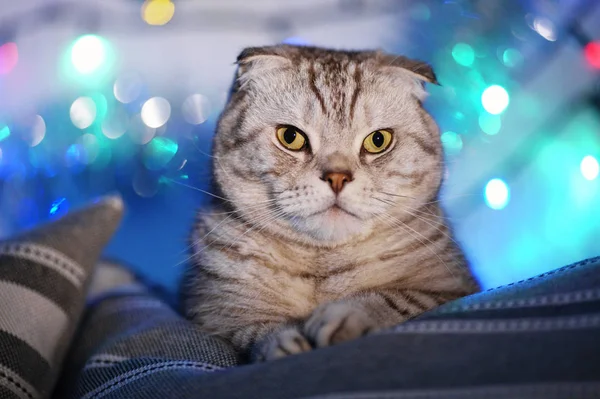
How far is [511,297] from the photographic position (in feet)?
2.83

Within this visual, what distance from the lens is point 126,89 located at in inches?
90.0

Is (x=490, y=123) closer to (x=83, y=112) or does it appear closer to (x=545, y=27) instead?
(x=545, y=27)

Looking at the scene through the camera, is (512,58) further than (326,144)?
Yes

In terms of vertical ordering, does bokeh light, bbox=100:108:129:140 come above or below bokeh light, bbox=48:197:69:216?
above

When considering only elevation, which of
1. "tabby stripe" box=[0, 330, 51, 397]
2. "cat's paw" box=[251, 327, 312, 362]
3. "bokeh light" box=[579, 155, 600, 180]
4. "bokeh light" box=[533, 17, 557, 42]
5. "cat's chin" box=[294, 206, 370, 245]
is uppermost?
"bokeh light" box=[533, 17, 557, 42]

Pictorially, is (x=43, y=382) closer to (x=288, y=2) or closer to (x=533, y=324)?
(x=533, y=324)

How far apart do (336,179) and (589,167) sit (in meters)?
1.44

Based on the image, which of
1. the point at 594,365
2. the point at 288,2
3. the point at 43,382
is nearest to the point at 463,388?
the point at 594,365

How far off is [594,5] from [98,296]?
2001 mm

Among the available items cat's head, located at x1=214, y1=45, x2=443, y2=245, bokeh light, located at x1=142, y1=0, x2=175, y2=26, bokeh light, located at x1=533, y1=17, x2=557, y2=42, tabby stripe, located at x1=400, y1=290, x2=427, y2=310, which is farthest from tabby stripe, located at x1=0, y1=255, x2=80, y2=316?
bokeh light, located at x1=533, y1=17, x2=557, y2=42

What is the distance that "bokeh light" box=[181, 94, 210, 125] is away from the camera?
2.25 metres

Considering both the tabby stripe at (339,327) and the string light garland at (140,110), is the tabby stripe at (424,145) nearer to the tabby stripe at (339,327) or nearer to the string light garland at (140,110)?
the tabby stripe at (339,327)

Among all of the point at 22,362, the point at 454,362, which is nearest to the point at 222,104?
the point at 22,362

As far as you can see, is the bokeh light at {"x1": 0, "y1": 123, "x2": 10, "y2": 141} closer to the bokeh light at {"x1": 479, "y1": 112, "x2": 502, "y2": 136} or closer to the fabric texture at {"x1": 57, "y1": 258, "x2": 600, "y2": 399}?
the fabric texture at {"x1": 57, "y1": 258, "x2": 600, "y2": 399}
